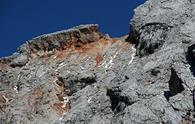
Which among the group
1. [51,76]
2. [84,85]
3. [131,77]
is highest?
[51,76]

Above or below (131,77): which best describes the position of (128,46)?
above

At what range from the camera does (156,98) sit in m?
30.3

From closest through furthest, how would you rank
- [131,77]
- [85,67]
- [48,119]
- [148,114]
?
[148,114], [131,77], [48,119], [85,67]

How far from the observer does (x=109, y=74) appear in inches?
1560

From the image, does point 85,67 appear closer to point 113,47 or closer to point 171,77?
point 113,47

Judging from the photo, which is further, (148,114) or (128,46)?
(128,46)

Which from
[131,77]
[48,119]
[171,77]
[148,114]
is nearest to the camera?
[148,114]

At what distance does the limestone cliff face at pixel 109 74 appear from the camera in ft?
99.6

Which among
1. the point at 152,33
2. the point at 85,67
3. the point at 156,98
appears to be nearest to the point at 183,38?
the point at 152,33

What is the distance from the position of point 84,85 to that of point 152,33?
6330 millimetres

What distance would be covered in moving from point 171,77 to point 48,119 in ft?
36.3

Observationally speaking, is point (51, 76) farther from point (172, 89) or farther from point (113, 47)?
point (172, 89)

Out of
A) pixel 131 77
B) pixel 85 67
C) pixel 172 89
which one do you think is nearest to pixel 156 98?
pixel 172 89

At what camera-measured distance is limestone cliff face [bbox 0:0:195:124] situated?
30.3 m
